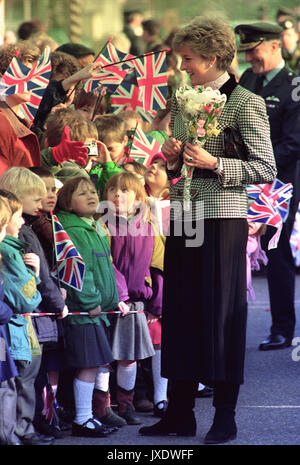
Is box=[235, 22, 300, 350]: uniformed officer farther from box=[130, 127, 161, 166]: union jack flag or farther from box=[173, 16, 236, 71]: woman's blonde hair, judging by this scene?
box=[173, 16, 236, 71]: woman's blonde hair

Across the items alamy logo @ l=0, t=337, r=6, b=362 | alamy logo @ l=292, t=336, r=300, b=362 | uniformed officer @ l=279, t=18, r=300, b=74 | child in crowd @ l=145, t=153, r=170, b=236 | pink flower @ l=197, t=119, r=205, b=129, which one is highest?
uniformed officer @ l=279, t=18, r=300, b=74

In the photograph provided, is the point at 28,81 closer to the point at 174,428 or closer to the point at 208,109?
the point at 208,109

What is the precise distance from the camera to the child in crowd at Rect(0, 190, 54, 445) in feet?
17.2

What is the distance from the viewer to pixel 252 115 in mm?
5523

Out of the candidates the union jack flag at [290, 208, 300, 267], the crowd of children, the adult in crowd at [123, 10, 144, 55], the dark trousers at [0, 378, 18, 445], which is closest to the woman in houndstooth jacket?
the crowd of children

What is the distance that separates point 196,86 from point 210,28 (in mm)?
299

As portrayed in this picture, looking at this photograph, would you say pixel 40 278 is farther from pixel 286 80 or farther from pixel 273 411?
pixel 286 80

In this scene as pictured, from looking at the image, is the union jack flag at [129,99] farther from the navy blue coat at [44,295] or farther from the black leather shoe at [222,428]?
the black leather shoe at [222,428]

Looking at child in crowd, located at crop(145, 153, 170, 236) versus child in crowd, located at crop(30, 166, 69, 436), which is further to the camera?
child in crowd, located at crop(145, 153, 170, 236)

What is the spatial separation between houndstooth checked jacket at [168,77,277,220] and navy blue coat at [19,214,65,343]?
784 mm

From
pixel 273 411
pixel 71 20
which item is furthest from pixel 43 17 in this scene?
pixel 273 411

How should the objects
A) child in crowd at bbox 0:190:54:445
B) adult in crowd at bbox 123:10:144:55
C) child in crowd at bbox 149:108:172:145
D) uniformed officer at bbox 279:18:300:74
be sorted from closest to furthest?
child in crowd at bbox 0:190:54:445, child in crowd at bbox 149:108:172:145, uniformed officer at bbox 279:18:300:74, adult in crowd at bbox 123:10:144:55

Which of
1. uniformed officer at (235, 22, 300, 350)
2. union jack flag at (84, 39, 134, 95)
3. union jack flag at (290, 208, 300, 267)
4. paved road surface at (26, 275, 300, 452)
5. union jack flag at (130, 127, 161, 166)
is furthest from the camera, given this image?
union jack flag at (290, 208, 300, 267)

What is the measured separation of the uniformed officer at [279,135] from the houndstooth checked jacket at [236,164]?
2.99 m
